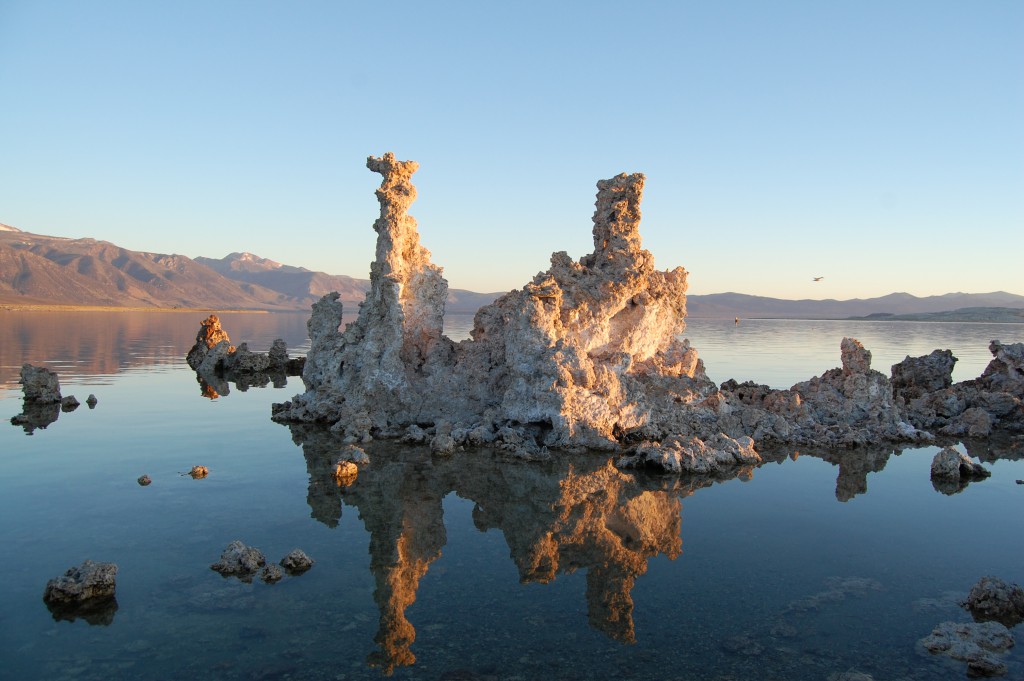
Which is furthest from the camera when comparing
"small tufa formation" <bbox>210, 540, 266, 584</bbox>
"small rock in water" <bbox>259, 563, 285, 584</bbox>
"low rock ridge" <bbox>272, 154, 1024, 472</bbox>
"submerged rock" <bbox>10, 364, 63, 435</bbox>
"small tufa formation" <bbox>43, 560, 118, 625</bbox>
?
"submerged rock" <bbox>10, 364, 63, 435</bbox>

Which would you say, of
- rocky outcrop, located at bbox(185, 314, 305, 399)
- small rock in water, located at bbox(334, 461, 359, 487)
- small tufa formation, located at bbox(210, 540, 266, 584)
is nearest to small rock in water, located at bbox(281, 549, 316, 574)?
small tufa formation, located at bbox(210, 540, 266, 584)

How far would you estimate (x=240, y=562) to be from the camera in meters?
11.2

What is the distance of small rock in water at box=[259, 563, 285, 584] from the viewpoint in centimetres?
1084

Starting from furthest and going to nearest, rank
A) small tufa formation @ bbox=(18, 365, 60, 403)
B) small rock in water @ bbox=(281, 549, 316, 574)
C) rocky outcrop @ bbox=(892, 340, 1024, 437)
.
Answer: small tufa formation @ bbox=(18, 365, 60, 403) < rocky outcrop @ bbox=(892, 340, 1024, 437) < small rock in water @ bbox=(281, 549, 316, 574)

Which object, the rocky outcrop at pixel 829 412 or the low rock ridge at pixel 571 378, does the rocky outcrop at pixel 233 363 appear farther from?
the rocky outcrop at pixel 829 412

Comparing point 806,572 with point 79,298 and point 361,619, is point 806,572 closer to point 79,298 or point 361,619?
point 361,619

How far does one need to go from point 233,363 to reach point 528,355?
26.1 meters

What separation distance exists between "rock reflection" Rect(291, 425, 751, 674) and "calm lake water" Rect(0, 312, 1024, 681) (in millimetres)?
62

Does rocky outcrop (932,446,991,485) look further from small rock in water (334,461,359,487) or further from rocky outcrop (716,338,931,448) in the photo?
small rock in water (334,461,359,487)

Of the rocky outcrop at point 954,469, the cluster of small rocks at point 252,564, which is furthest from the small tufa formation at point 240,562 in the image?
the rocky outcrop at point 954,469

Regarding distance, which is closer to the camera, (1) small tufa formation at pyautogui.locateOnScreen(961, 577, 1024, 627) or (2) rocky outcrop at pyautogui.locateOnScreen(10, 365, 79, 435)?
(1) small tufa formation at pyautogui.locateOnScreen(961, 577, 1024, 627)

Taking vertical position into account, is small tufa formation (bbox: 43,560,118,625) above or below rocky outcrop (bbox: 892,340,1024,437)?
below

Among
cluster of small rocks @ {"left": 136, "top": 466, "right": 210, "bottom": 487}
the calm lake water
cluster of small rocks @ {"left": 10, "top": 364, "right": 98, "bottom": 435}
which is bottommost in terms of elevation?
the calm lake water

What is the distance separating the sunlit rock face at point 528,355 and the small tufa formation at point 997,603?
10.5 m
